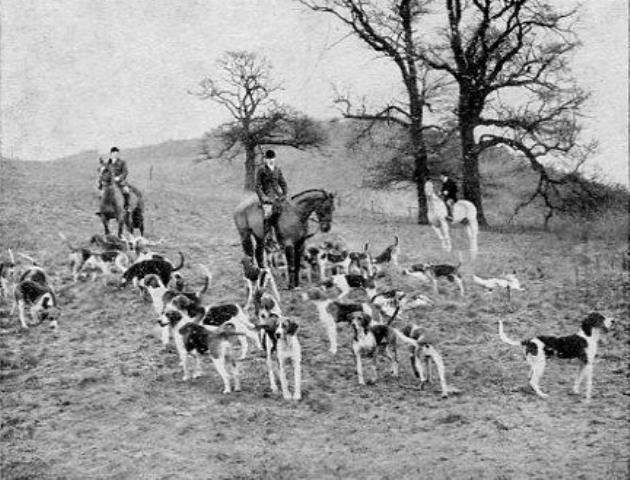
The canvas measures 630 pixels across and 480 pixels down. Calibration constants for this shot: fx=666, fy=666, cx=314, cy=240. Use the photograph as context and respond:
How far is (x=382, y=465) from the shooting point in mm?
6727

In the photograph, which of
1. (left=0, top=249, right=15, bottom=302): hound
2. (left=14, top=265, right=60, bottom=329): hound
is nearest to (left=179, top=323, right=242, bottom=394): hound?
(left=14, top=265, right=60, bottom=329): hound

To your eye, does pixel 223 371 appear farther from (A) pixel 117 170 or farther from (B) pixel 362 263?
(A) pixel 117 170

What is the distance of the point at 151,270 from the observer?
12.8 meters

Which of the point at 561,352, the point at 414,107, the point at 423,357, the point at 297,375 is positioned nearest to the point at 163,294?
the point at 297,375

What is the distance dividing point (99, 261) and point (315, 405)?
7.83m

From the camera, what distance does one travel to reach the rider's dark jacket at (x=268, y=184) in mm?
13250

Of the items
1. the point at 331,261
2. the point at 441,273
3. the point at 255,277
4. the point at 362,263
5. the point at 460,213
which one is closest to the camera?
the point at 255,277

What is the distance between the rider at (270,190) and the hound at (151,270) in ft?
6.29

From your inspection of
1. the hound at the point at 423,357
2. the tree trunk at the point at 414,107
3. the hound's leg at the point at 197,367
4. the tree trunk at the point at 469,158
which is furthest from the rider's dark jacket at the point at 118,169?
the tree trunk at the point at 469,158

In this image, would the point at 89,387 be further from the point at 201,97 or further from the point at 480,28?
the point at 201,97

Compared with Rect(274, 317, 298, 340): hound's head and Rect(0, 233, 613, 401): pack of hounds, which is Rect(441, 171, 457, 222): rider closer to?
Rect(0, 233, 613, 401): pack of hounds

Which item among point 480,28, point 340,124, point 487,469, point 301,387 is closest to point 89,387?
point 301,387

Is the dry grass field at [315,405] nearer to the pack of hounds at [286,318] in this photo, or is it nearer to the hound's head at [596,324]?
the pack of hounds at [286,318]

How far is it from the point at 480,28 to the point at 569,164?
19.3 feet
